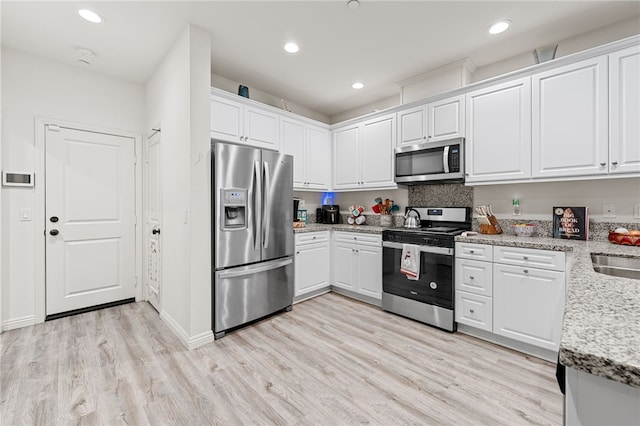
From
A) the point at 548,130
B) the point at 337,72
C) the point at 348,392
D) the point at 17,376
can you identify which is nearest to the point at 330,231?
the point at 337,72

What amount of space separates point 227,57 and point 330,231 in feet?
7.77

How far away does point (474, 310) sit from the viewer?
2598mm

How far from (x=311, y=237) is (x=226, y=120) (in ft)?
5.50

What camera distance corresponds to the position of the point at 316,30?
8.28 feet

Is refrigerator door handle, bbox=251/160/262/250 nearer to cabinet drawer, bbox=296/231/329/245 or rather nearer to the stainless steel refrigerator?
the stainless steel refrigerator

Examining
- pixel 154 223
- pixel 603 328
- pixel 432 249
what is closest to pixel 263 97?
pixel 154 223

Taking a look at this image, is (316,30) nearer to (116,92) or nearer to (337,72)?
(337,72)

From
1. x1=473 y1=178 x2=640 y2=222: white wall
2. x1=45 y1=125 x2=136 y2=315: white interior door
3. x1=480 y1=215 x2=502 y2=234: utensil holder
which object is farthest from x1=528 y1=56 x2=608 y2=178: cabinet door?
x1=45 y1=125 x2=136 y2=315: white interior door

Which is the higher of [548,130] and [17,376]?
[548,130]

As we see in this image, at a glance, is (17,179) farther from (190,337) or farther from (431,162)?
(431,162)

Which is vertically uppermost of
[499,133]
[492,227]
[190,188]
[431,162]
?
[499,133]

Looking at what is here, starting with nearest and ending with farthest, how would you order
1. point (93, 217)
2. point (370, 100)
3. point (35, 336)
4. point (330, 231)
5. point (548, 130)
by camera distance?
1. point (548, 130)
2. point (35, 336)
3. point (93, 217)
4. point (330, 231)
5. point (370, 100)

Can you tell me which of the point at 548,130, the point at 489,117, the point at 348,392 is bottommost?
the point at 348,392

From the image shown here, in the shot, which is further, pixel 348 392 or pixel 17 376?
pixel 17 376
